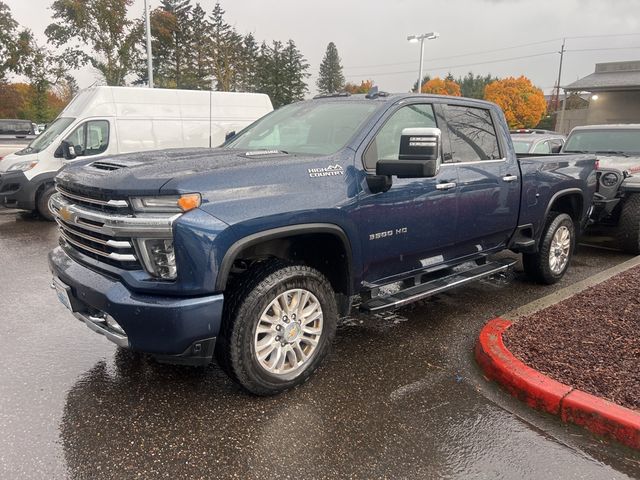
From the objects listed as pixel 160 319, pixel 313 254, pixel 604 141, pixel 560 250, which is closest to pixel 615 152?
pixel 604 141

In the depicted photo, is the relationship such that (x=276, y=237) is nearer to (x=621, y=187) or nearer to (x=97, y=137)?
(x=621, y=187)

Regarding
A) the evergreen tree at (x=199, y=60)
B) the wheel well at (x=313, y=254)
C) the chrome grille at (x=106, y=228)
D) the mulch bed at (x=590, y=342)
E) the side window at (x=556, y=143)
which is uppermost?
the evergreen tree at (x=199, y=60)

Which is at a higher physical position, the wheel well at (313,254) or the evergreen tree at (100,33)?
the evergreen tree at (100,33)

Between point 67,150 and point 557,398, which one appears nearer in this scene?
point 557,398

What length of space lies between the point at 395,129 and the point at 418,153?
2.29 feet

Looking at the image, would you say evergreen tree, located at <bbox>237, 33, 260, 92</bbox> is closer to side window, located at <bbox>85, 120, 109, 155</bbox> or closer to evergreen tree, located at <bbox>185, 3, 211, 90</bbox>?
evergreen tree, located at <bbox>185, 3, 211, 90</bbox>

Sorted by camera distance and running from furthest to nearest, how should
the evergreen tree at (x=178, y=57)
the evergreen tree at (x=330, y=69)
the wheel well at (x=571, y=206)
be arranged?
the evergreen tree at (x=330, y=69) → the evergreen tree at (x=178, y=57) → the wheel well at (x=571, y=206)

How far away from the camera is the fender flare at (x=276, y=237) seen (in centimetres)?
274

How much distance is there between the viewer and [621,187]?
677cm

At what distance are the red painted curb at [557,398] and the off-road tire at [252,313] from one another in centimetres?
134

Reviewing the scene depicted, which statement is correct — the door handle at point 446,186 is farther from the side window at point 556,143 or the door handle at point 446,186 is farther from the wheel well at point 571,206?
the side window at point 556,143

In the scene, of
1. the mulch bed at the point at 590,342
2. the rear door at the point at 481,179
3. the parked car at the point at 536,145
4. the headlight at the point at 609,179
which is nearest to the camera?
the mulch bed at the point at 590,342

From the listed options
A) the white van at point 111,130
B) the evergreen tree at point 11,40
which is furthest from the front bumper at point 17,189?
the evergreen tree at point 11,40

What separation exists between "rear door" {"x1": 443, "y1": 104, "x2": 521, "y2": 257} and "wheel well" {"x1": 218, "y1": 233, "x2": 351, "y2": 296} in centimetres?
130
